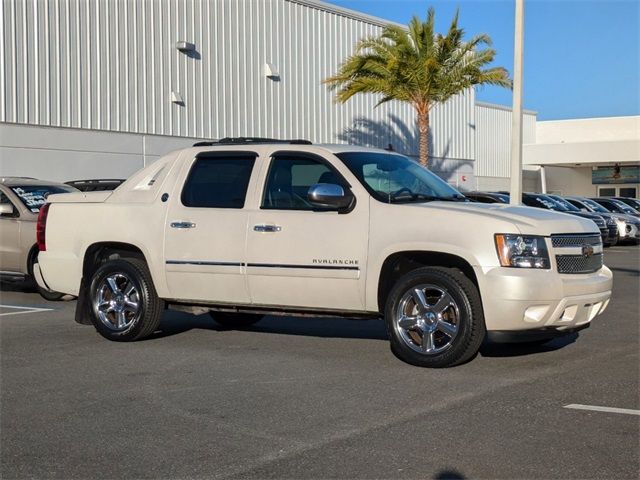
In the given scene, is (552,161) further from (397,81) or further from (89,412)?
(89,412)

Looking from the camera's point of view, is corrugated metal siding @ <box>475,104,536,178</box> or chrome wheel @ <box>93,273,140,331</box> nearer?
chrome wheel @ <box>93,273,140,331</box>

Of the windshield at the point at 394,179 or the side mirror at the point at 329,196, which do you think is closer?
the side mirror at the point at 329,196

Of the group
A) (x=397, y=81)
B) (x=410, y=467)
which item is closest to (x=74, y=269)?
(x=410, y=467)

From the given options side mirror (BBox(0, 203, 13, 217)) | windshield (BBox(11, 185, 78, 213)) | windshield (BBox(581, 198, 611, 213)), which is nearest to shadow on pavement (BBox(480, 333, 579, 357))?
windshield (BBox(11, 185, 78, 213))

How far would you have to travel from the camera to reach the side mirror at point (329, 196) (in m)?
7.95

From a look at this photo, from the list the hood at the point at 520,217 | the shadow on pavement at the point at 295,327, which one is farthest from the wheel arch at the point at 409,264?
the shadow on pavement at the point at 295,327

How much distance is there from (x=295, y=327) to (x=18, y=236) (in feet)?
16.0

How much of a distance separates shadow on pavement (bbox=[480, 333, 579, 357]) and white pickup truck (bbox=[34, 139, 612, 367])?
2.30 ft

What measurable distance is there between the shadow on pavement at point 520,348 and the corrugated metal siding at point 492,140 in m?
40.9

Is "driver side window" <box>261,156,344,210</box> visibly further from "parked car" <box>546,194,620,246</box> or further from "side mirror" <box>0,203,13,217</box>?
"parked car" <box>546,194,620,246</box>

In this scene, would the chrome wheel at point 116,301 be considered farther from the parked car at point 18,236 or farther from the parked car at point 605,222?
the parked car at point 605,222

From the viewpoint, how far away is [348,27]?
35406 mm

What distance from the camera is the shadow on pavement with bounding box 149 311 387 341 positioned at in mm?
9867

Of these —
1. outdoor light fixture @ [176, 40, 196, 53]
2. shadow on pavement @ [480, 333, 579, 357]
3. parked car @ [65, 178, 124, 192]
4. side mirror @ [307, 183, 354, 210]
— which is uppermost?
outdoor light fixture @ [176, 40, 196, 53]
